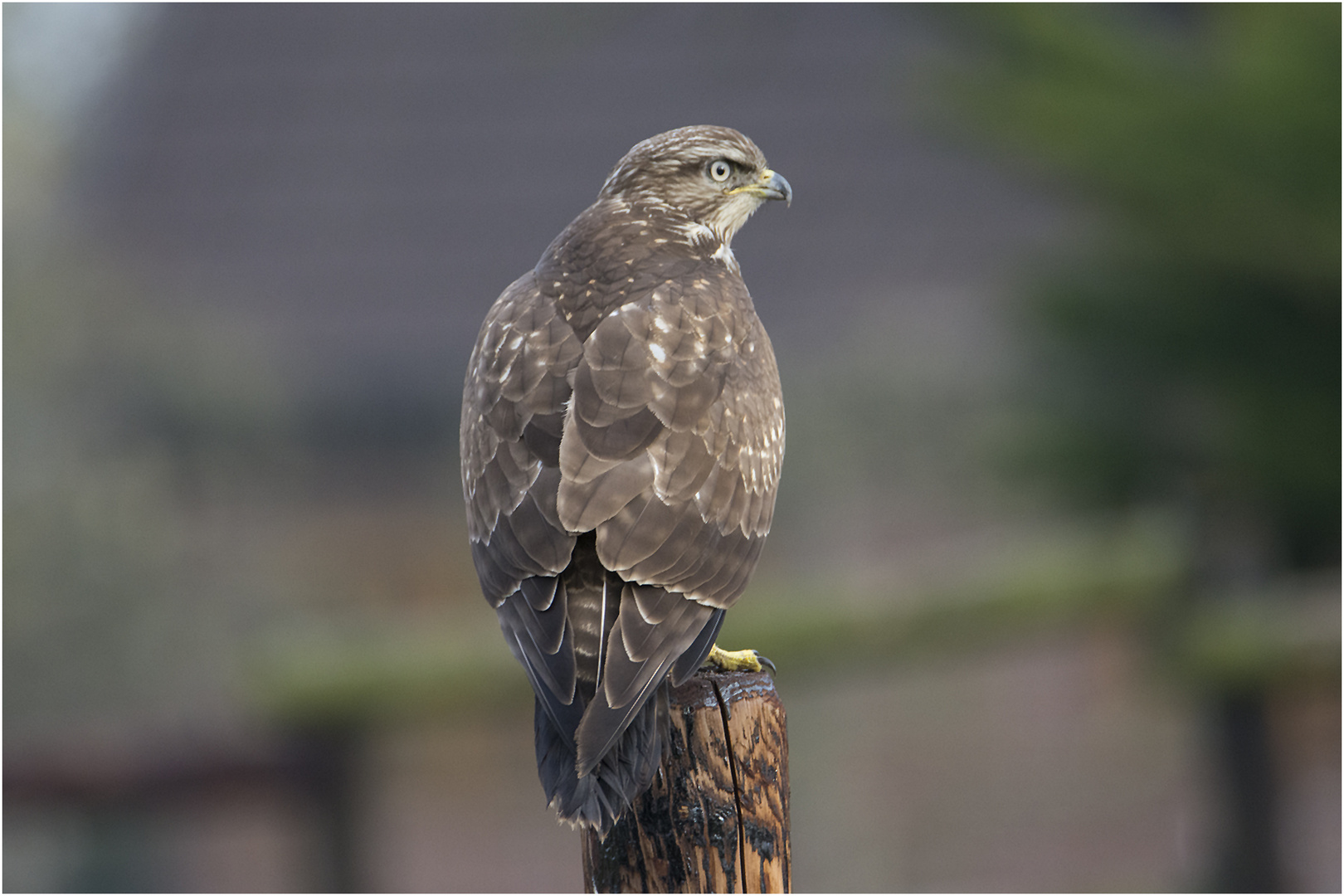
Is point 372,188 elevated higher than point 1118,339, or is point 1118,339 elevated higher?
point 372,188

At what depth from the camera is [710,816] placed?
2.88 m

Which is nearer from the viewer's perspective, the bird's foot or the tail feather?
the tail feather

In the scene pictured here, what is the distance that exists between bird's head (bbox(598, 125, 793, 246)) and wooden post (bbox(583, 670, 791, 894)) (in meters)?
1.56

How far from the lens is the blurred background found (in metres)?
6.46

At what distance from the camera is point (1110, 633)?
743 cm

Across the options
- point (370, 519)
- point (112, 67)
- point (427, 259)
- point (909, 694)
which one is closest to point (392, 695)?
point (909, 694)

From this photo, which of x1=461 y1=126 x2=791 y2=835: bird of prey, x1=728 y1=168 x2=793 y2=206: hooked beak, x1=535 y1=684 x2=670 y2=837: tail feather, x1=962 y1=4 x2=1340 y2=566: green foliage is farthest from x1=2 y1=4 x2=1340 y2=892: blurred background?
x1=535 y1=684 x2=670 y2=837: tail feather

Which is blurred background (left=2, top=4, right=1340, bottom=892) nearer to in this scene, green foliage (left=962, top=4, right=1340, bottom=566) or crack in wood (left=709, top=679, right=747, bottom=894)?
A: green foliage (left=962, top=4, right=1340, bottom=566)

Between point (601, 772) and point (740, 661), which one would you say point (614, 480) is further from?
point (740, 661)

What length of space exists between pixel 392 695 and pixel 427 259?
22.2 ft

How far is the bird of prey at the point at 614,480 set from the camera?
2.70 meters

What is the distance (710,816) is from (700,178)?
190cm

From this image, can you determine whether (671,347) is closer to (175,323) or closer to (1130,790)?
(1130,790)

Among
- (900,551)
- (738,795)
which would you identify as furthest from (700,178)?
(900,551)
